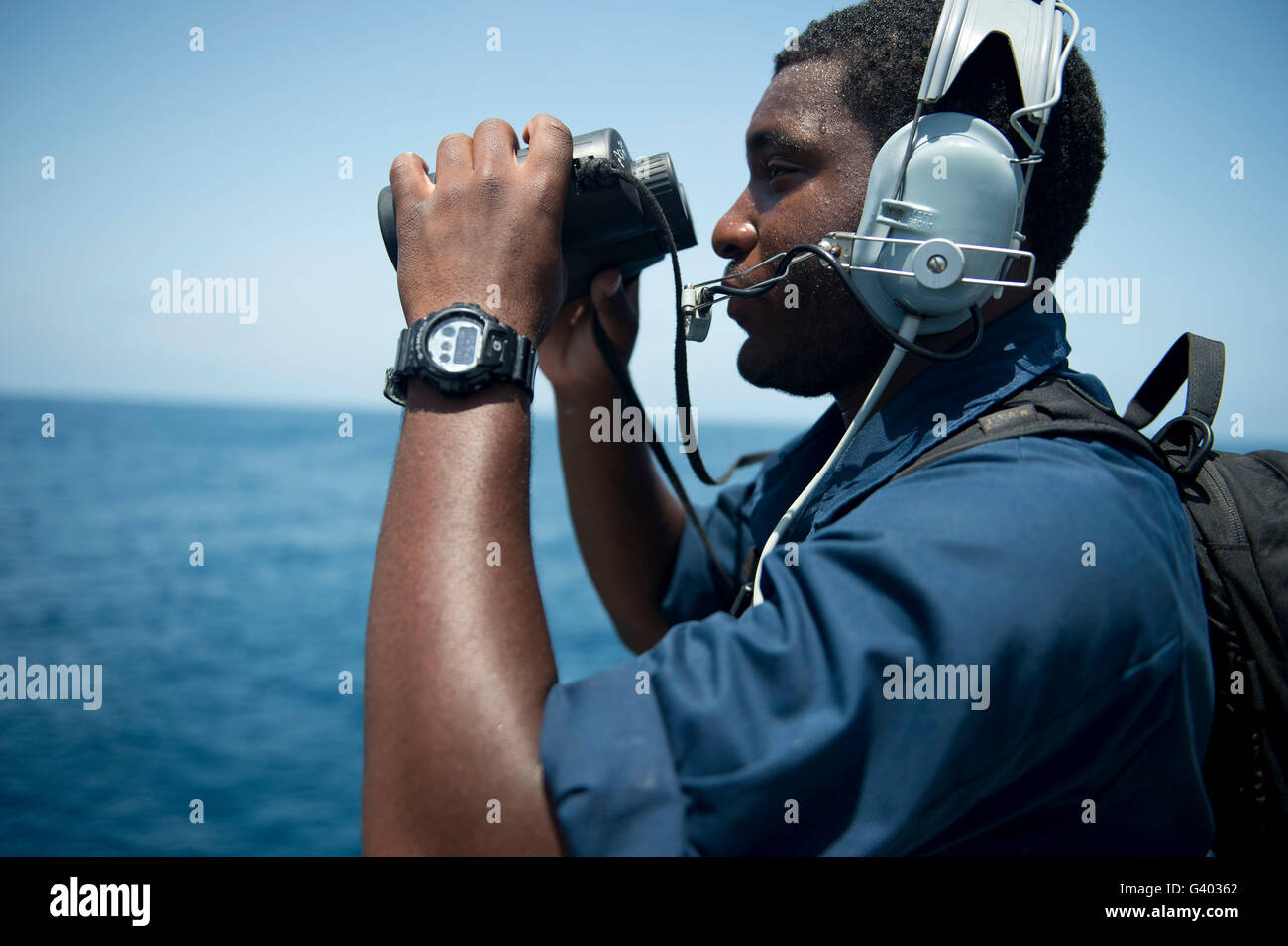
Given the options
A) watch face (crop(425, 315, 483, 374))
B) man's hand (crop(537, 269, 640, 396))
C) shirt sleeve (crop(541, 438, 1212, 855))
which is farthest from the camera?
man's hand (crop(537, 269, 640, 396))

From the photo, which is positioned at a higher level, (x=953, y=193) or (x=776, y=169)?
(x=776, y=169)

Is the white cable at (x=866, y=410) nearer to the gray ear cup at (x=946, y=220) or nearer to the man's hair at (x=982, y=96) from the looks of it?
the gray ear cup at (x=946, y=220)

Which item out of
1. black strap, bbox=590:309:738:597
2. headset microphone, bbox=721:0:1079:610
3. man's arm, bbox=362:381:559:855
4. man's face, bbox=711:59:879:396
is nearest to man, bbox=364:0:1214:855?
man's arm, bbox=362:381:559:855

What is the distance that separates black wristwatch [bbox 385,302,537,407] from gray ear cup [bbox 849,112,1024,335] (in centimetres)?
50

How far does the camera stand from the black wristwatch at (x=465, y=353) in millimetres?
957

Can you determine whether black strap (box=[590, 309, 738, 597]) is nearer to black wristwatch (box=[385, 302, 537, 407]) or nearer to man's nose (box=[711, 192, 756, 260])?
man's nose (box=[711, 192, 756, 260])

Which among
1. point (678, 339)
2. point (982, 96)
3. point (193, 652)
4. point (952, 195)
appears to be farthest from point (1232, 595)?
point (193, 652)

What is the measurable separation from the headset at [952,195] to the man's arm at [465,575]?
398 millimetres

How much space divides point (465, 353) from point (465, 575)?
0.26 metres

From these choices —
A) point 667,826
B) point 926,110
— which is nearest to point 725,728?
point 667,826

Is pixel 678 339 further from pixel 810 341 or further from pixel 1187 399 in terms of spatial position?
→ pixel 1187 399

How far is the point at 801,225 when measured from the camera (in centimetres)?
134

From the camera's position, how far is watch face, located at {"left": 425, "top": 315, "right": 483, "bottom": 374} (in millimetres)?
955
